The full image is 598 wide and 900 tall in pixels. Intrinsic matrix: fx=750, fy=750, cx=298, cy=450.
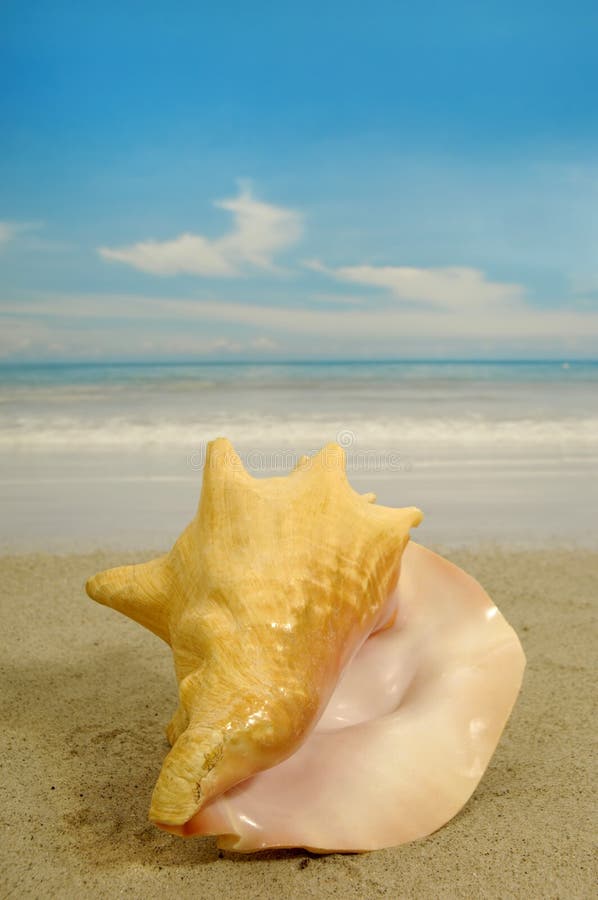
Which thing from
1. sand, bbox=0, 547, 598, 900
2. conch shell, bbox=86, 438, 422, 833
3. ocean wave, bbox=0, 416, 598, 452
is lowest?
sand, bbox=0, 547, 598, 900

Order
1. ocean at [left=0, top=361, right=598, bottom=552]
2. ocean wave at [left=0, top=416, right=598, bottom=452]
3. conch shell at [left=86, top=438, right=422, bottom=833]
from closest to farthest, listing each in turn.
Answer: conch shell at [left=86, top=438, right=422, bottom=833] → ocean at [left=0, top=361, right=598, bottom=552] → ocean wave at [left=0, top=416, right=598, bottom=452]

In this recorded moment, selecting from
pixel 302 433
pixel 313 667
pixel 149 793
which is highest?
pixel 313 667

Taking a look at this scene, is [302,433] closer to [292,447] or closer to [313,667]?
[292,447]

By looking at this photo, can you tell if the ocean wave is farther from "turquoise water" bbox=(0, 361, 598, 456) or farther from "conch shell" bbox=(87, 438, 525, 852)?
"conch shell" bbox=(87, 438, 525, 852)

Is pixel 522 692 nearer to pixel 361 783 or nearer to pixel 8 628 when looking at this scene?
pixel 361 783

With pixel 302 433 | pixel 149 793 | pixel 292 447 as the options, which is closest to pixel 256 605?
Answer: pixel 149 793

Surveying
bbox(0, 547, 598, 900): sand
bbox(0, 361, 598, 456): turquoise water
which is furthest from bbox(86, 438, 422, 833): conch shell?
bbox(0, 361, 598, 456): turquoise water
